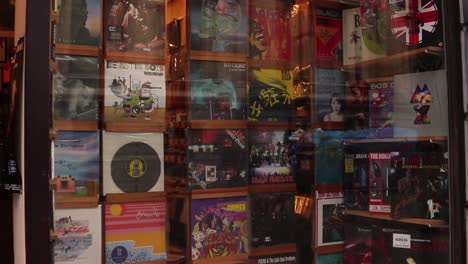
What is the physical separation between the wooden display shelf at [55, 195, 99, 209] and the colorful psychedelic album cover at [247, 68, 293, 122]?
3.33ft

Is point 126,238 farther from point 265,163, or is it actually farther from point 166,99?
point 265,163

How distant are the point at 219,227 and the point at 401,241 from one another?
1022mm

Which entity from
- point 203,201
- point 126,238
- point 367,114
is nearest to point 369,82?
point 367,114

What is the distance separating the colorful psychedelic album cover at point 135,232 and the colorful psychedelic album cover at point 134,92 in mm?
448

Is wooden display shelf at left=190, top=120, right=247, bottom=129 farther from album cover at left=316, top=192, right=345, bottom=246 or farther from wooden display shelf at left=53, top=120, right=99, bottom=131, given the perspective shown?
album cover at left=316, top=192, right=345, bottom=246

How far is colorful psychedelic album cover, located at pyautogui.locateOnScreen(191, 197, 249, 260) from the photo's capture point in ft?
9.30

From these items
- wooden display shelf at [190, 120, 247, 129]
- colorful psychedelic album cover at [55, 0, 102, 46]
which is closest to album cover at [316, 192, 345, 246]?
wooden display shelf at [190, 120, 247, 129]

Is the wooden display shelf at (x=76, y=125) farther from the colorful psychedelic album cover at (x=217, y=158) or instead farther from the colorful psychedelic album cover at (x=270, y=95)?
the colorful psychedelic album cover at (x=270, y=95)

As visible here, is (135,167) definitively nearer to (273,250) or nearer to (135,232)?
(135,232)

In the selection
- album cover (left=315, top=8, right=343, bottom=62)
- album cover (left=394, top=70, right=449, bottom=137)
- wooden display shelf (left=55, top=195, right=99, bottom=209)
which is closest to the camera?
wooden display shelf (left=55, top=195, right=99, bottom=209)

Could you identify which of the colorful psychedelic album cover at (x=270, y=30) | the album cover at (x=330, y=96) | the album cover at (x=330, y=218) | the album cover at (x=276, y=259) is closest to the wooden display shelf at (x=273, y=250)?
the album cover at (x=276, y=259)

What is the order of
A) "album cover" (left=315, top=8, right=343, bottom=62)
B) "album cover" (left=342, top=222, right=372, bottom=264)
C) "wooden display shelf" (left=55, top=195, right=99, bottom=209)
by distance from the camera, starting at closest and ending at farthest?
"wooden display shelf" (left=55, top=195, right=99, bottom=209) → "album cover" (left=342, top=222, right=372, bottom=264) → "album cover" (left=315, top=8, right=343, bottom=62)

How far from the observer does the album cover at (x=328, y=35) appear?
3.30m

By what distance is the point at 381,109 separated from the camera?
10.5 ft
